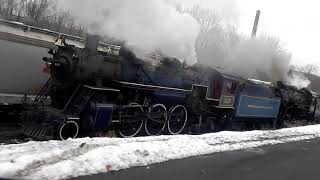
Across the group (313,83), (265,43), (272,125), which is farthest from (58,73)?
(313,83)

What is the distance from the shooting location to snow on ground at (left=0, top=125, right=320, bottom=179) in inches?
251

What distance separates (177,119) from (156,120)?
4.34 feet

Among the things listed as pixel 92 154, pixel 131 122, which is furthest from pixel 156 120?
pixel 92 154

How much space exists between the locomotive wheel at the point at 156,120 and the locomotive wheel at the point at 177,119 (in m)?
0.44

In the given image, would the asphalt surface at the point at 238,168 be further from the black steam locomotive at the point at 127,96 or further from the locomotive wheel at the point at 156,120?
the black steam locomotive at the point at 127,96

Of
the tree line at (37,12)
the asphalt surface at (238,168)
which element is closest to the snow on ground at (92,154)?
the asphalt surface at (238,168)

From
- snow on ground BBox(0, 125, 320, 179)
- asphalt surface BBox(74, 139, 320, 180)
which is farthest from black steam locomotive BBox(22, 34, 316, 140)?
asphalt surface BBox(74, 139, 320, 180)

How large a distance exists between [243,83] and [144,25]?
598 centimetres

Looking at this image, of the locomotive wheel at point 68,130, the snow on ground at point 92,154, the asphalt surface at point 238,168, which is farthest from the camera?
the locomotive wheel at point 68,130

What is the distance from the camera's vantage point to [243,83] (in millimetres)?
16953

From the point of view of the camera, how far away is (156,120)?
13172mm

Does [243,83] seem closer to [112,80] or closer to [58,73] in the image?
[112,80]

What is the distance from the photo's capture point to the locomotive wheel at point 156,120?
13023 mm

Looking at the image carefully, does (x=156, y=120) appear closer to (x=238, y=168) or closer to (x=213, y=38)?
(x=238, y=168)
